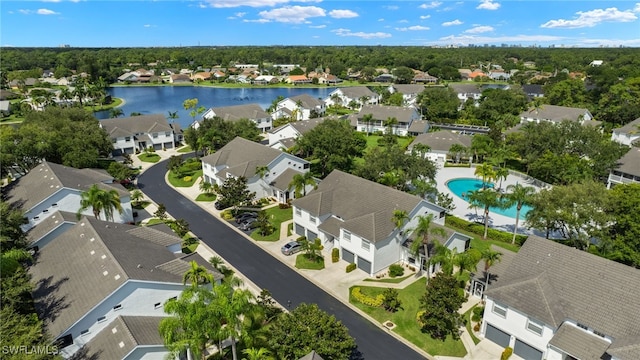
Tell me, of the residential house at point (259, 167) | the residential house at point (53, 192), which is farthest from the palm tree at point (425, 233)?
the residential house at point (53, 192)

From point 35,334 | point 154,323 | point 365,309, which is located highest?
point 35,334

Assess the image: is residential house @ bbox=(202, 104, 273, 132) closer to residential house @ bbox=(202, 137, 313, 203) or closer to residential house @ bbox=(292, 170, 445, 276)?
residential house @ bbox=(202, 137, 313, 203)

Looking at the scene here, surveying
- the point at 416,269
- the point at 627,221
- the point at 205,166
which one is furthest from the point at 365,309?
the point at 205,166

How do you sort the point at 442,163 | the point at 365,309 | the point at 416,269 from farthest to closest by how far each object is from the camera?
the point at 442,163 → the point at 416,269 → the point at 365,309

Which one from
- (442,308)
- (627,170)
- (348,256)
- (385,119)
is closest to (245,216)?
(348,256)

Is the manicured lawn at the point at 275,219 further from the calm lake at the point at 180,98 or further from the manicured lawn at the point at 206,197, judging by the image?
the calm lake at the point at 180,98

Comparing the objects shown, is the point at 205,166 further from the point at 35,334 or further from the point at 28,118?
the point at 35,334
